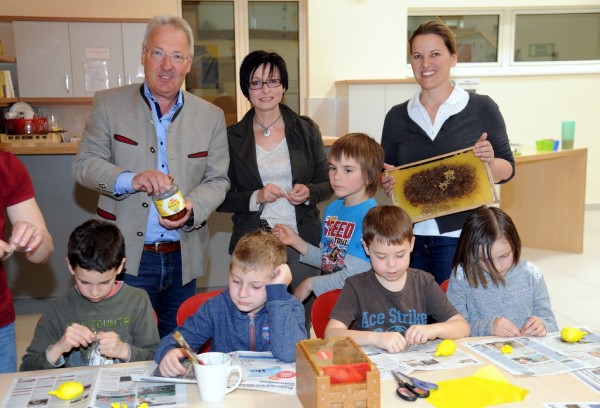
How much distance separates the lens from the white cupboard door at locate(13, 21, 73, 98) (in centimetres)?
648

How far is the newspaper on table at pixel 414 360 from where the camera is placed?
163cm

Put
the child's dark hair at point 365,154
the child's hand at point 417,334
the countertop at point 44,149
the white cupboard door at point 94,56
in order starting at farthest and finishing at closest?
1. the white cupboard door at point 94,56
2. the countertop at point 44,149
3. the child's dark hair at point 365,154
4. the child's hand at point 417,334

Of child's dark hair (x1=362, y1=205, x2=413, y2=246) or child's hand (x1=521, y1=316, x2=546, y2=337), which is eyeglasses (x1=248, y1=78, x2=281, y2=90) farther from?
child's hand (x1=521, y1=316, x2=546, y2=337)

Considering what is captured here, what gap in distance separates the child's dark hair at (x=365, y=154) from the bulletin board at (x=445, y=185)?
0.12 meters

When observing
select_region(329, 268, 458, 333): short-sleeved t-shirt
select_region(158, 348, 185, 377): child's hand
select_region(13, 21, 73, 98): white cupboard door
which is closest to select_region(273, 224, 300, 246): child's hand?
select_region(329, 268, 458, 333): short-sleeved t-shirt

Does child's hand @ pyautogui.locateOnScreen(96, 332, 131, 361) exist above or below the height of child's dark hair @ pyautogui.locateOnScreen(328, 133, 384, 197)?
below

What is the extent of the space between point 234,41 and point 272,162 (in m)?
5.25

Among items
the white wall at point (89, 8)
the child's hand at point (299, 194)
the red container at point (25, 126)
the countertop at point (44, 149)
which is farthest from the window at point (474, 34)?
the child's hand at point (299, 194)

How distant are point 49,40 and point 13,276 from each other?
11.3 feet

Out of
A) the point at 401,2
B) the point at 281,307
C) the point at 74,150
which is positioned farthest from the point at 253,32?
the point at 281,307

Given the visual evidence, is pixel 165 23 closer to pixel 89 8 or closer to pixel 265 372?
pixel 265 372

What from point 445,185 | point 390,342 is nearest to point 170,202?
point 390,342

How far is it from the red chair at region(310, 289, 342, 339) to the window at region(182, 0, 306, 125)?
5.55 metres

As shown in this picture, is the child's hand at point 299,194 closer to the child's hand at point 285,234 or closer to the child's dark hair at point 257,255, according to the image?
the child's hand at point 285,234
